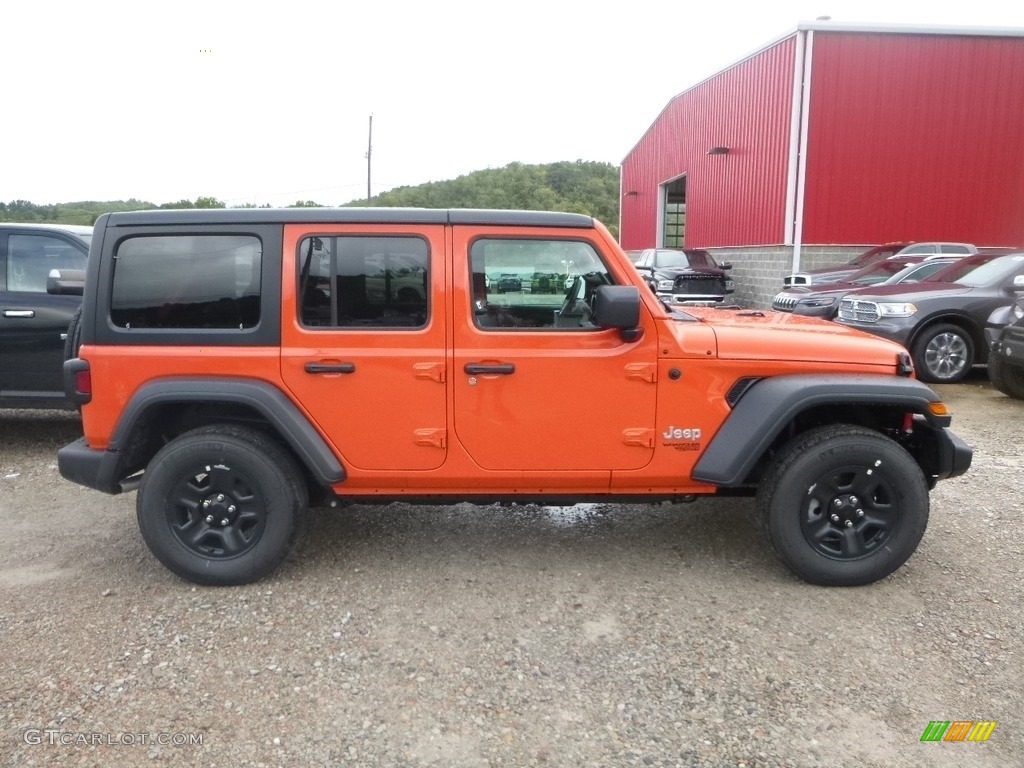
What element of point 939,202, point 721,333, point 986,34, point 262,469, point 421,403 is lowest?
point 262,469

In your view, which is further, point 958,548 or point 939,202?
point 939,202

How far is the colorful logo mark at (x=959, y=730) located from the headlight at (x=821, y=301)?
895cm

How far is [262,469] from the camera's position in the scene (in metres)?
3.76

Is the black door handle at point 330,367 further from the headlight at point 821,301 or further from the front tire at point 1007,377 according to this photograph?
the headlight at point 821,301

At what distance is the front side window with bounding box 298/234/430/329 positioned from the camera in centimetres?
375

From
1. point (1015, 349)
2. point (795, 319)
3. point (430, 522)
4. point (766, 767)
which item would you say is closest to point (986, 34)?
point (1015, 349)

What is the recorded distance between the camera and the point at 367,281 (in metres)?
3.76

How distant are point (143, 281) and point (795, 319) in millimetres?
3394

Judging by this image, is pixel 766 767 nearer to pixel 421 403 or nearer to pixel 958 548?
pixel 421 403

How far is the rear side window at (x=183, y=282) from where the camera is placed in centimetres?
378

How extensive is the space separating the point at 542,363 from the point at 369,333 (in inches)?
31.9

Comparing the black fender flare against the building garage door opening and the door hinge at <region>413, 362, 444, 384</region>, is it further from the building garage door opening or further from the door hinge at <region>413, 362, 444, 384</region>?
the building garage door opening

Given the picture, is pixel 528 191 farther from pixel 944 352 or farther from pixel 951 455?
pixel 951 455

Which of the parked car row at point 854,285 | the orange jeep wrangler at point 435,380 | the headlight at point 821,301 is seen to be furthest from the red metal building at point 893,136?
the orange jeep wrangler at point 435,380
